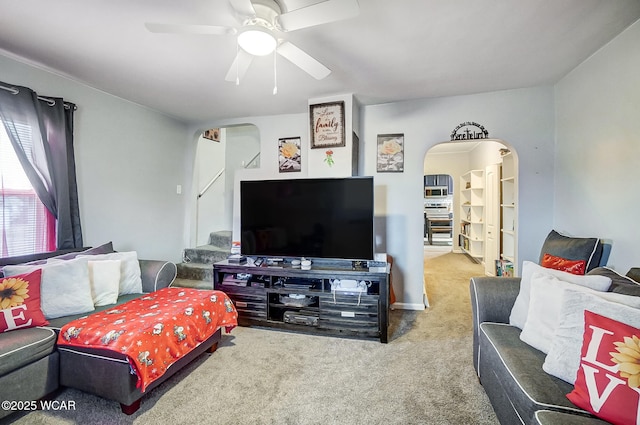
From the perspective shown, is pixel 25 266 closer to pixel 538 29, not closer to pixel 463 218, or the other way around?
pixel 538 29

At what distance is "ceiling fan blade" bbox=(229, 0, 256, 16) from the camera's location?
57.0 inches

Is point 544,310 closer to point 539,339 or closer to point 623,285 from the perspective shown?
point 539,339

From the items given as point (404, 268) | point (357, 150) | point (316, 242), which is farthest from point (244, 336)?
point (357, 150)

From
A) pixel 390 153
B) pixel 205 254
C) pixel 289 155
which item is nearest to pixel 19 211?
pixel 205 254

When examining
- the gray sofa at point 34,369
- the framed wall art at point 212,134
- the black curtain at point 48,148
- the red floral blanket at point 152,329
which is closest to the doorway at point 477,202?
the red floral blanket at point 152,329

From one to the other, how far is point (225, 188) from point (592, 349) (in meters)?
4.75

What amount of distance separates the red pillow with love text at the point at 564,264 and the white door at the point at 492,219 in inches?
99.2

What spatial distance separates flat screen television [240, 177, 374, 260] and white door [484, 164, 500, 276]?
10.3 ft

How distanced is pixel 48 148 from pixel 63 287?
1.34 m

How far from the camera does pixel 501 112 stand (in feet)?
9.87

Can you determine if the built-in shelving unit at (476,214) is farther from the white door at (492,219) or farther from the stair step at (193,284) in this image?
the stair step at (193,284)

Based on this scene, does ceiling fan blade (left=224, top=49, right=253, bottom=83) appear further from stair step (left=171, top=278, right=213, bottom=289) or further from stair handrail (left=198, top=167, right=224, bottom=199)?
stair handrail (left=198, top=167, right=224, bottom=199)

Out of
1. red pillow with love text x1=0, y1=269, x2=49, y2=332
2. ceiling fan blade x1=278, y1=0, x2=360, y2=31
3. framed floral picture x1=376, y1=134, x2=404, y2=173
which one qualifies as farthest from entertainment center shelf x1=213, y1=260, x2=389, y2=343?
ceiling fan blade x1=278, y1=0, x2=360, y2=31

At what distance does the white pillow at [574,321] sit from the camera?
116 centimetres
